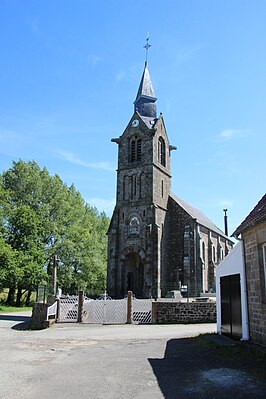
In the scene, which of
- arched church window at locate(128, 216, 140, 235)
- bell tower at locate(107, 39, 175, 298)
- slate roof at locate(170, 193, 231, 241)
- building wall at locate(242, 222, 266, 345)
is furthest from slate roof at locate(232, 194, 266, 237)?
slate roof at locate(170, 193, 231, 241)

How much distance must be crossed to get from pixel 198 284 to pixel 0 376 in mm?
28717

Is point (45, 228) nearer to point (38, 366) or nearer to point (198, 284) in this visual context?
point (198, 284)

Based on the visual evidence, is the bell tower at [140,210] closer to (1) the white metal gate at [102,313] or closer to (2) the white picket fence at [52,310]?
(1) the white metal gate at [102,313]

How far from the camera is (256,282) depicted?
32.5 feet

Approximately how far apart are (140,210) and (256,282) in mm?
26526

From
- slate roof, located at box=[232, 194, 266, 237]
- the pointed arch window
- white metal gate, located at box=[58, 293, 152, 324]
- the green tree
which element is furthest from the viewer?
the pointed arch window

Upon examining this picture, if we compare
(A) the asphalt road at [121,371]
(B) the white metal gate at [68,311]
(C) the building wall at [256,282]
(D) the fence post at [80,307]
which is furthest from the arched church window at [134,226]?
(C) the building wall at [256,282]

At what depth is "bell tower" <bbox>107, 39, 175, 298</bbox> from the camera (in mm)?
34344

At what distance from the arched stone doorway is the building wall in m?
25.9

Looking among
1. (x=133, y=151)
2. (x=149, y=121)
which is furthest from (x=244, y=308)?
(x=149, y=121)

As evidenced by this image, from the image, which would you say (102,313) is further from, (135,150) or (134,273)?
(135,150)

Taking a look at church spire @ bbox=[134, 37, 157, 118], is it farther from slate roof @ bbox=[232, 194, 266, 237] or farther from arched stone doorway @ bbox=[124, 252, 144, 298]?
slate roof @ bbox=[232, 194, 266, 237]

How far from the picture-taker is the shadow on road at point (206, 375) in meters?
5.73

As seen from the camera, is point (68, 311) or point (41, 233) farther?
point (41, 233)
